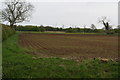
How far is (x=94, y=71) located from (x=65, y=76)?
1116 millimetres

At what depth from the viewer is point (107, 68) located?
573 centimetres

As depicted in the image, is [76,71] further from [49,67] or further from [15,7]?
[15,7]

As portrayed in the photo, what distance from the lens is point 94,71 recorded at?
17.6 ft

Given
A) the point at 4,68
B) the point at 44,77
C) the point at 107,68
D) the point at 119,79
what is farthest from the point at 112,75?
the point at 4,68

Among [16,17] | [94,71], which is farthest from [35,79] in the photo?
[16,17]

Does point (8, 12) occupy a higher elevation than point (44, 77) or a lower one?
higher

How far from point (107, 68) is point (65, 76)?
1.79 metres

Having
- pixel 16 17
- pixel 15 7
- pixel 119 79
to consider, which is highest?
pixel 15 7

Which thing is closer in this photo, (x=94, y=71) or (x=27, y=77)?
(x=27, y=77)

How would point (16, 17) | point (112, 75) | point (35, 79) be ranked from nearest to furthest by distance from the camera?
1. point (35, 79)
2. point (112, 75)
3. point (16, 17)

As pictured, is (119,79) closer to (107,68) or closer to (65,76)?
(107,68)

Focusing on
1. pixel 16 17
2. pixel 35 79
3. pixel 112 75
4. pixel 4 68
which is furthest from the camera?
pixel 16 17

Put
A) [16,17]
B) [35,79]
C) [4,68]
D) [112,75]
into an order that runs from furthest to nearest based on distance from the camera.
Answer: [16,17]
[4,68]
[112,75]
[35,79]

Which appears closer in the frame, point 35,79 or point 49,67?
point 35,79
